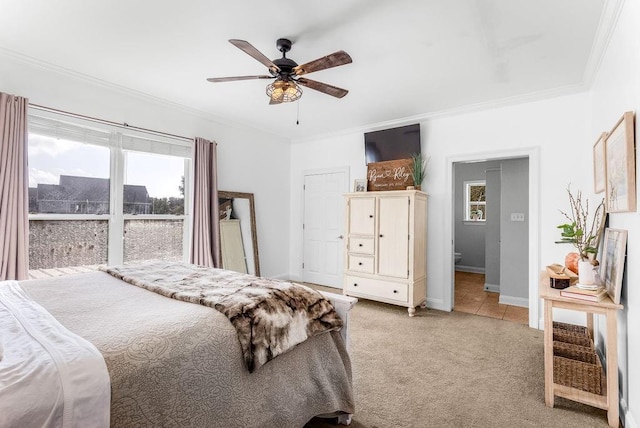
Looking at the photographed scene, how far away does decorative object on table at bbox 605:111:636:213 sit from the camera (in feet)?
5.76

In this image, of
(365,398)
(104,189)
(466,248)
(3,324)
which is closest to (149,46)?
(104,189)

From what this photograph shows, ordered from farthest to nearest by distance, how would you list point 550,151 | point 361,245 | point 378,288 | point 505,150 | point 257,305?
point 361,245 → point 378,288 → point 505,150 → point 550,151 → point 257,305

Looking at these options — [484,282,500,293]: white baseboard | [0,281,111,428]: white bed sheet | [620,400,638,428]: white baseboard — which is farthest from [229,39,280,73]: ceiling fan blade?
[484,282,500,293]: white baseboard

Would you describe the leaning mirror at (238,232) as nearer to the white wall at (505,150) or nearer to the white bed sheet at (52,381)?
the white wall at (505,150)

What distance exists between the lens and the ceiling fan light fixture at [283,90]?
2.51m

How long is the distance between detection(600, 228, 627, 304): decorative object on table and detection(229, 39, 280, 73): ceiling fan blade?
255cm

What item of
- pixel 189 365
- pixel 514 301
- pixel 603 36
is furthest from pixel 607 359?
pixel 514 301

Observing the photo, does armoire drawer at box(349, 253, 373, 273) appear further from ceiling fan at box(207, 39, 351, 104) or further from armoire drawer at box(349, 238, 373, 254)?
ceiling fan at box(207, 39, 351, 104)

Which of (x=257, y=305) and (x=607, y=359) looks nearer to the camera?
(x=257, y=305)

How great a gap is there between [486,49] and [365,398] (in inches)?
111

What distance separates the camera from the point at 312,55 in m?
2.71

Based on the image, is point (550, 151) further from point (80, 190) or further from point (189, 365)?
point (80, 190)

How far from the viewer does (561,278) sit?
2219 mm

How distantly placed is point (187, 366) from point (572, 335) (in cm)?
282
